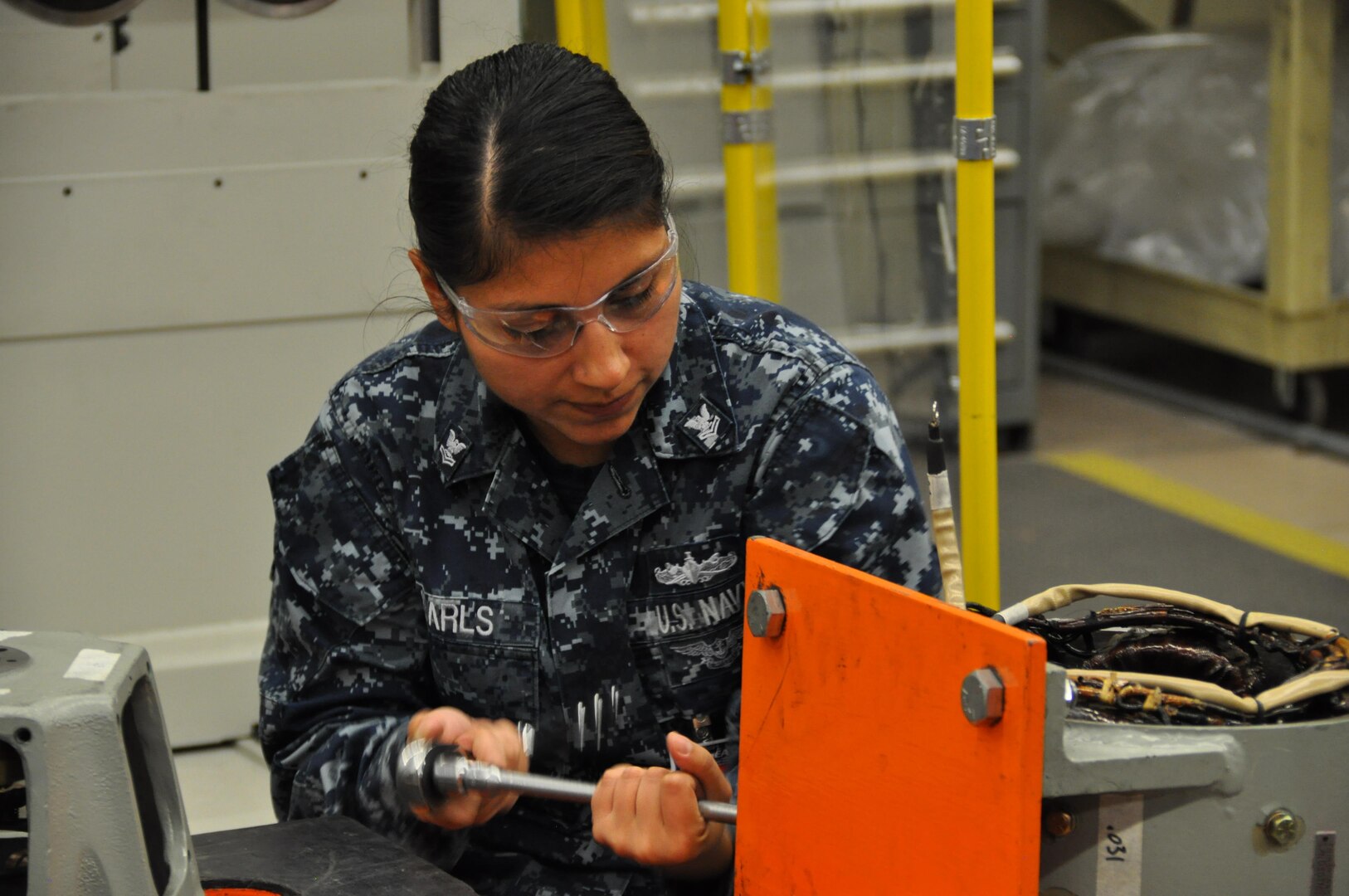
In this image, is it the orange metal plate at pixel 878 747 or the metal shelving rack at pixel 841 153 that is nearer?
the orange metal plate at pixel 878 747

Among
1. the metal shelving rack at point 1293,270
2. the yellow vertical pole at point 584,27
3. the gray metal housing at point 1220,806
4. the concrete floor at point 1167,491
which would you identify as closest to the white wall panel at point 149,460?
the concrete floor at point 1167,491

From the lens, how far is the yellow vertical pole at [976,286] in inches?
58.3

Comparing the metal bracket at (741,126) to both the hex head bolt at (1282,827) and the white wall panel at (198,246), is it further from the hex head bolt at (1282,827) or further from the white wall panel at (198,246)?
the hex head bolt at (1282,827)

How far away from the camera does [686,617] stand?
1.29m

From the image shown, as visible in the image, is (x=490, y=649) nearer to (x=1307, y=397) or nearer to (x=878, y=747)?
(x=878, y=747)

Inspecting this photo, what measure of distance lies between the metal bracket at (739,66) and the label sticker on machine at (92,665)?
1343mm

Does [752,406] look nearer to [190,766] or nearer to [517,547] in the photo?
[517,547]

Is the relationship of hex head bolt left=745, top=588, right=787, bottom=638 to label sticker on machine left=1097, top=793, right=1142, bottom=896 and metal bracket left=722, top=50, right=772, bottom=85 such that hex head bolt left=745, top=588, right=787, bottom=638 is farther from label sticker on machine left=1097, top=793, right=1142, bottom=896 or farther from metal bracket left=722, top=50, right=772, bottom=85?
metal bracket left=722, top=50, right=772, bottom=85

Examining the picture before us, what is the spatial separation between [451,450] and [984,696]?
0.67 m

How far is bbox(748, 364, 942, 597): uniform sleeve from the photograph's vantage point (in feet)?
4.09

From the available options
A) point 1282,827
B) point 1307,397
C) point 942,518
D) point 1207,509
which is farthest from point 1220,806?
point 1307,397

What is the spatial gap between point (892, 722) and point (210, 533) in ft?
5.48

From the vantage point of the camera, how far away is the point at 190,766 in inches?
91.3

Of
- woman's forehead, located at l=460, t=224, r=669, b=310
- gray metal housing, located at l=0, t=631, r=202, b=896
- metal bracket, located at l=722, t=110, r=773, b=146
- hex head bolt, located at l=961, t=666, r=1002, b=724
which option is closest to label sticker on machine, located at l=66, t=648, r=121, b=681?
gray metal housing, located at l=0, t=631, r=202, b=896
